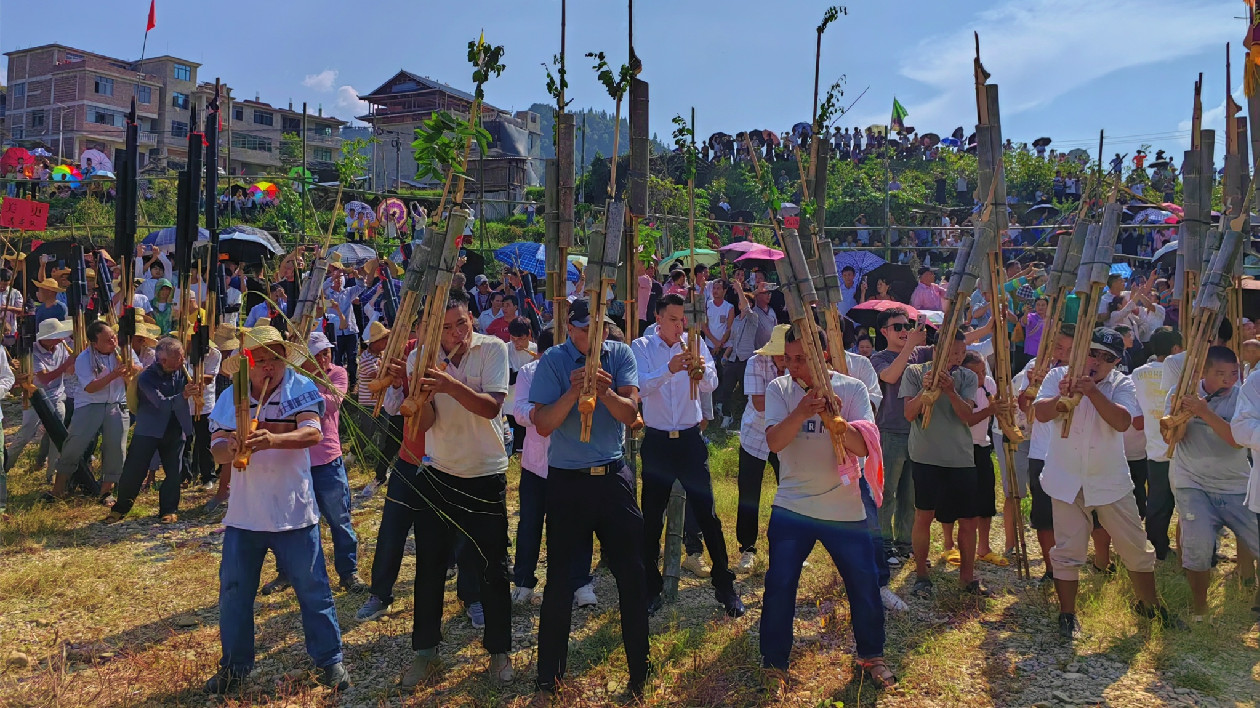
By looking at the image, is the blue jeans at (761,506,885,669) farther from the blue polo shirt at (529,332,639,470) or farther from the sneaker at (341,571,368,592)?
the sneaker at (341,571,368,592)

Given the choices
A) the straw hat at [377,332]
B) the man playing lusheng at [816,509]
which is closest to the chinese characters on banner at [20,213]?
the straw hat at [377,332]

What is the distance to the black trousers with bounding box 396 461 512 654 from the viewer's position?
5125 mm

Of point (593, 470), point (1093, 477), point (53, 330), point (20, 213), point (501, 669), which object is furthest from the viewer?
point (53, 330)

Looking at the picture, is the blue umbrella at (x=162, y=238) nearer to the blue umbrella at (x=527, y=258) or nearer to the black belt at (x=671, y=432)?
the blue umbrella at (x=527, y=258)

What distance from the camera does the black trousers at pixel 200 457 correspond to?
949 cm

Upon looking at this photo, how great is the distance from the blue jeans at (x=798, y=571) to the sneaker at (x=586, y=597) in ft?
5.46

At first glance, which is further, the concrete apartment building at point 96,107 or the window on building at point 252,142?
the window on building at point 252,142

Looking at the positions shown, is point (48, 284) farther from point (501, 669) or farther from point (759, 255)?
point (759, 255)

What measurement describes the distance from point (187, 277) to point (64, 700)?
3.45m

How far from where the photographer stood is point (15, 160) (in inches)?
795

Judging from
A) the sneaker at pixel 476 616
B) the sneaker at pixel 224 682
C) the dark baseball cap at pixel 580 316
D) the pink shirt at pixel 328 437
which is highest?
the dark baseball cap at pixel 580 316

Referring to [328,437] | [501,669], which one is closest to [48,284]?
[328,437]

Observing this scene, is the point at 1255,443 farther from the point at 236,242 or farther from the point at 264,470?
the point at 236,242

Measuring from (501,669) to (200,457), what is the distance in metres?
6.05
